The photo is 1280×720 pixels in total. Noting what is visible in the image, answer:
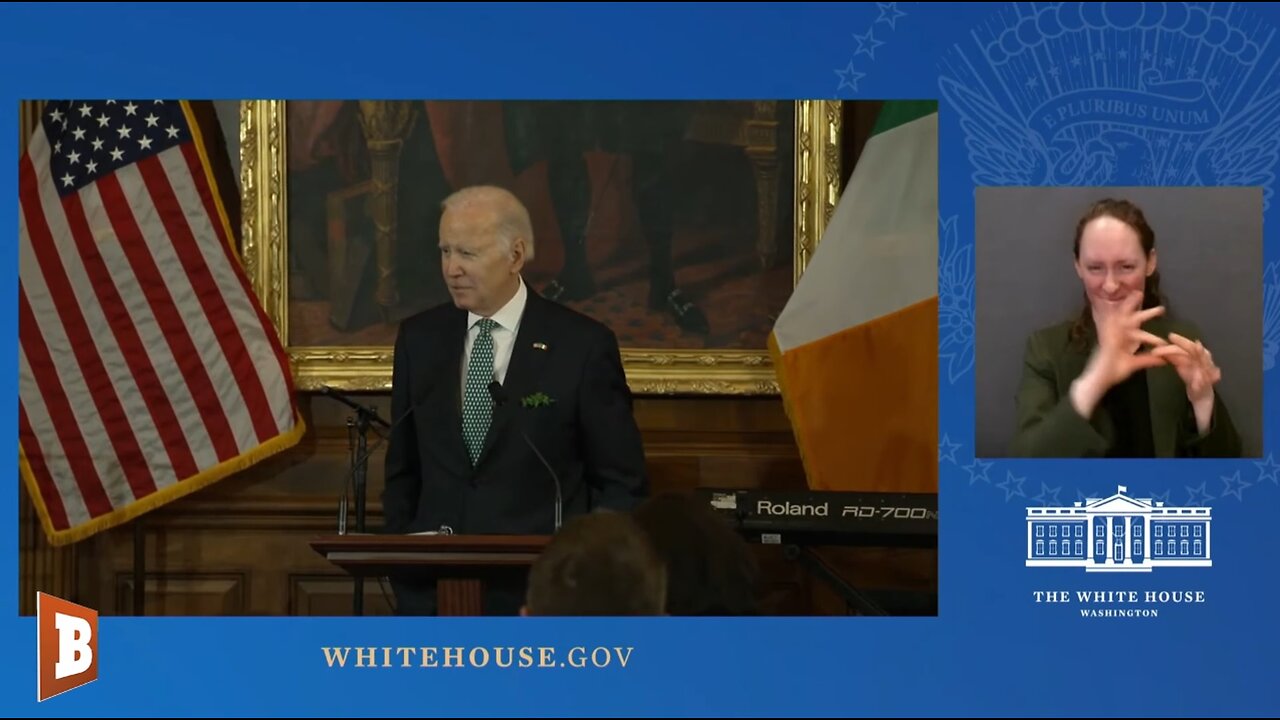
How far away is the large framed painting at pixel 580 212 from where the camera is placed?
687 cm

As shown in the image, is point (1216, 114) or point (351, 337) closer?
point (1216, 114)

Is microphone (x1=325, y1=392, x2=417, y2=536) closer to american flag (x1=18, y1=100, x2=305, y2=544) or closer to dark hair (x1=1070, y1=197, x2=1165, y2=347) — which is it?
american flag (x1=18, y1=100, x2=305, y2=544)

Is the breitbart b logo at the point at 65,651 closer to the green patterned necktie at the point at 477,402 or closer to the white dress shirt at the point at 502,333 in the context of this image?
the green patterned necktie at the point at 477,402

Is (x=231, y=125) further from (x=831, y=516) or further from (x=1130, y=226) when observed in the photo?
(x=1130, y=226)

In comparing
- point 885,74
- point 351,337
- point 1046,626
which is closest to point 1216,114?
point 885,74

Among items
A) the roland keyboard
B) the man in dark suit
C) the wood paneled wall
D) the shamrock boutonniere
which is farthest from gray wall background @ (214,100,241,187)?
the roland keyboard

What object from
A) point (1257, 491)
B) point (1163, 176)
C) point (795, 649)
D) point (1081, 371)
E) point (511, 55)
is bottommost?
point (795, 649)

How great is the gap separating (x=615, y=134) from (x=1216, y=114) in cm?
229

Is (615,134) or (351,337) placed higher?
(615,134)

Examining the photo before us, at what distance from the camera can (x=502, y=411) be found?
248 inches

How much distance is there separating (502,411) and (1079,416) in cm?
197

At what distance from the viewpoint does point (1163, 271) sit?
221 inches

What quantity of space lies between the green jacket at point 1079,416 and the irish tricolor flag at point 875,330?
73cm

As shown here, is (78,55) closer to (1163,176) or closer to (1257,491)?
(1163,176)
